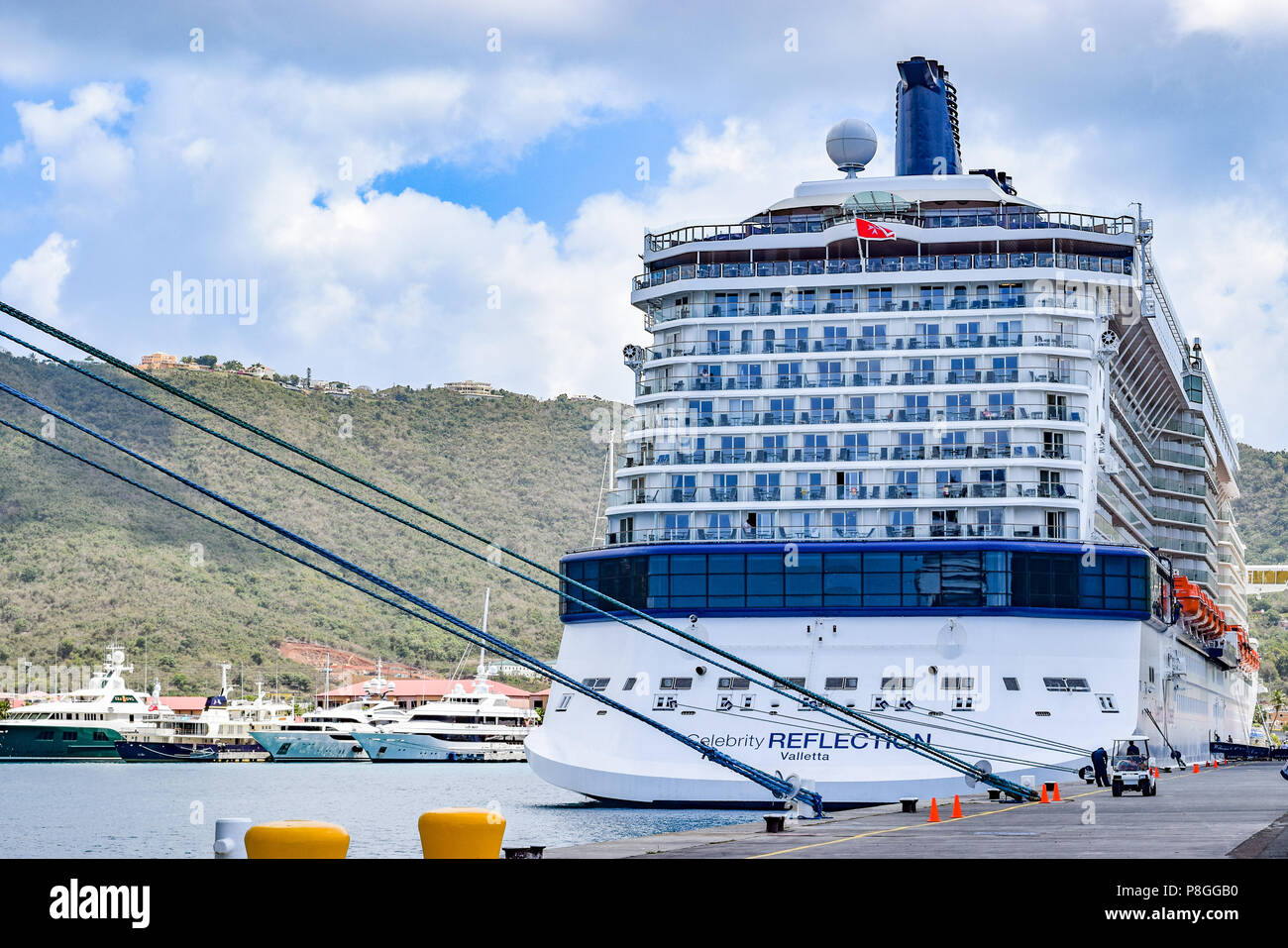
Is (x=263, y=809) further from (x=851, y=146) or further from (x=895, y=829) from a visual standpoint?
(x=895, y=829)

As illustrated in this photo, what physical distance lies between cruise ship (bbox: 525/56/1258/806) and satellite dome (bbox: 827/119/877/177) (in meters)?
0.09

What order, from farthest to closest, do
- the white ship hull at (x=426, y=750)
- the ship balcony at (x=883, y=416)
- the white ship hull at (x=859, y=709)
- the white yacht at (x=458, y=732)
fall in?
the white yacht at (x=458, y=732) < the white ship hull at (x=426, y=750) < the ship balcony at (x=883, y=416) < the white ship hull at (x=859, y=709)

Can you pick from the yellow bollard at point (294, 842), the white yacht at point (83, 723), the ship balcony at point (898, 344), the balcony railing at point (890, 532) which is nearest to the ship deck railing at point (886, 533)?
the balcony railing at point (890, 532)

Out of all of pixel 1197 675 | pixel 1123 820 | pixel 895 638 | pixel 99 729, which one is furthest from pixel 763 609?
pixel 99 729

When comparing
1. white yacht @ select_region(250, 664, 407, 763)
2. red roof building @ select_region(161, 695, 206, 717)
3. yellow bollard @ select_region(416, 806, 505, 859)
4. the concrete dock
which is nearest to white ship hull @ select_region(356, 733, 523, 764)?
white yacht @ select_region(250, 664, 407, 763)

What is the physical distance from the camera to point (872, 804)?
1855 inches

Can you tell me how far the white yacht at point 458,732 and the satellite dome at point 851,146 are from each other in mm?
104706

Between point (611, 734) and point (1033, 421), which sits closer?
point (611, 734)

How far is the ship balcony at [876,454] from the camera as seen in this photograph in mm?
52031

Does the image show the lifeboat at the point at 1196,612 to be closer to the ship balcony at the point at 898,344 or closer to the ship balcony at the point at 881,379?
the ship balcony at the point at 898,344

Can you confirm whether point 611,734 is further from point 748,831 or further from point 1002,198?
point 1002,198

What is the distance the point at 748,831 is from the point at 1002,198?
36.1m

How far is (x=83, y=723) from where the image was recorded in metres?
156

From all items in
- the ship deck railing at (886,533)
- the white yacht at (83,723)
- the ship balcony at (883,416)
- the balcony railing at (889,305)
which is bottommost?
the white yacht at (83,723)
